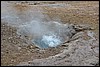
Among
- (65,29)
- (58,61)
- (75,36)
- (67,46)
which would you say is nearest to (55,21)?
(65,29)

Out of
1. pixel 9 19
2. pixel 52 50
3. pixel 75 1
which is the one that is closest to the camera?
pixel 52 50

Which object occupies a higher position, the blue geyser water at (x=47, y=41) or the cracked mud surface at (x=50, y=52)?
the cracked mud surface at (x=50, y=52)

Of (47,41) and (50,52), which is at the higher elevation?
(50,52)

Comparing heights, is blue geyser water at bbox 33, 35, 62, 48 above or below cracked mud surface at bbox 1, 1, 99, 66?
below

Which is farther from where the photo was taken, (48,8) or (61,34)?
(48,8)

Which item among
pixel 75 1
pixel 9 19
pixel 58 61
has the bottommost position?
pixel 75 1

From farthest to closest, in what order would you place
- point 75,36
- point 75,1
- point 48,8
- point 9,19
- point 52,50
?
point 75,1
point 48,8
point 9,19
point 75,36
point 52,50

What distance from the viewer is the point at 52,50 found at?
27.0 feet

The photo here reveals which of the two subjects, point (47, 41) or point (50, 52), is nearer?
point (50, 52)

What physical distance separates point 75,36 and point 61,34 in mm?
515

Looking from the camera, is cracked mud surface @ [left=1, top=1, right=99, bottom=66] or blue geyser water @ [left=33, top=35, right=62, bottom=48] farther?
blue geyser water @ [left=33, top=35, right=62, bottom=48]

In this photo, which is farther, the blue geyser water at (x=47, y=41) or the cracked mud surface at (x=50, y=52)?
the blue geyser water at (x=47, y=41)

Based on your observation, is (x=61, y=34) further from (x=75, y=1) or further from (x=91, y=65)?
(x=75, y=1)

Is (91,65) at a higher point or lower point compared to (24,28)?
higher
